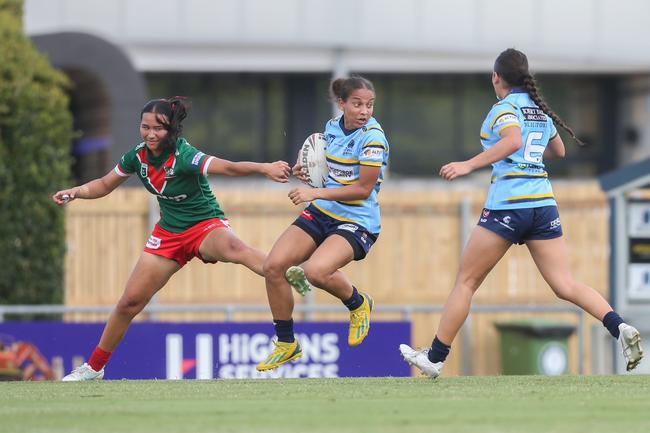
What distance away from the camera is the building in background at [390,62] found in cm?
2520

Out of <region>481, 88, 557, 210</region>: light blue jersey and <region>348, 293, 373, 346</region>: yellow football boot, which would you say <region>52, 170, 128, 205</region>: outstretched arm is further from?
<region>481, 88, 557, 210</region>: light blue jersey

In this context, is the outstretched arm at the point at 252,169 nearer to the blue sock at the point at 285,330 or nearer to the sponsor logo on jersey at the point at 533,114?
the blue sock at the point at 285,330

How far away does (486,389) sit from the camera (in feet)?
29.3

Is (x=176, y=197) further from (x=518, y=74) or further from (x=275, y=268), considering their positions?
(x=518, y=74)

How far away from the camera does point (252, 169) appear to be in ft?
31.5

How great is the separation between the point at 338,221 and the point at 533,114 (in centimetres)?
146

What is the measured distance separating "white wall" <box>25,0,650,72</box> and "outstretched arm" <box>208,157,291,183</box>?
15.3 metres

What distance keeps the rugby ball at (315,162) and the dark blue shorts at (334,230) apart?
23 centimetres

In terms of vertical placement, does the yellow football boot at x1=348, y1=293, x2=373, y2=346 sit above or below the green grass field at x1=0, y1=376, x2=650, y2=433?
above

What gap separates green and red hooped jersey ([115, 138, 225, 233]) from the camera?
1008 centimetres

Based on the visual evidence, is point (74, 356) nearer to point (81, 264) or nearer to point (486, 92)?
point (81, 264)

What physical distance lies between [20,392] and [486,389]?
2801 millimetres

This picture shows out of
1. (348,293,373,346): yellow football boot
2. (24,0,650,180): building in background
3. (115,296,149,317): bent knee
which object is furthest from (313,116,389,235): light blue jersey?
(24,0,650,180): building in background

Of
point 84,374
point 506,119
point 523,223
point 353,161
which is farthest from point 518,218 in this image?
point 84,374
